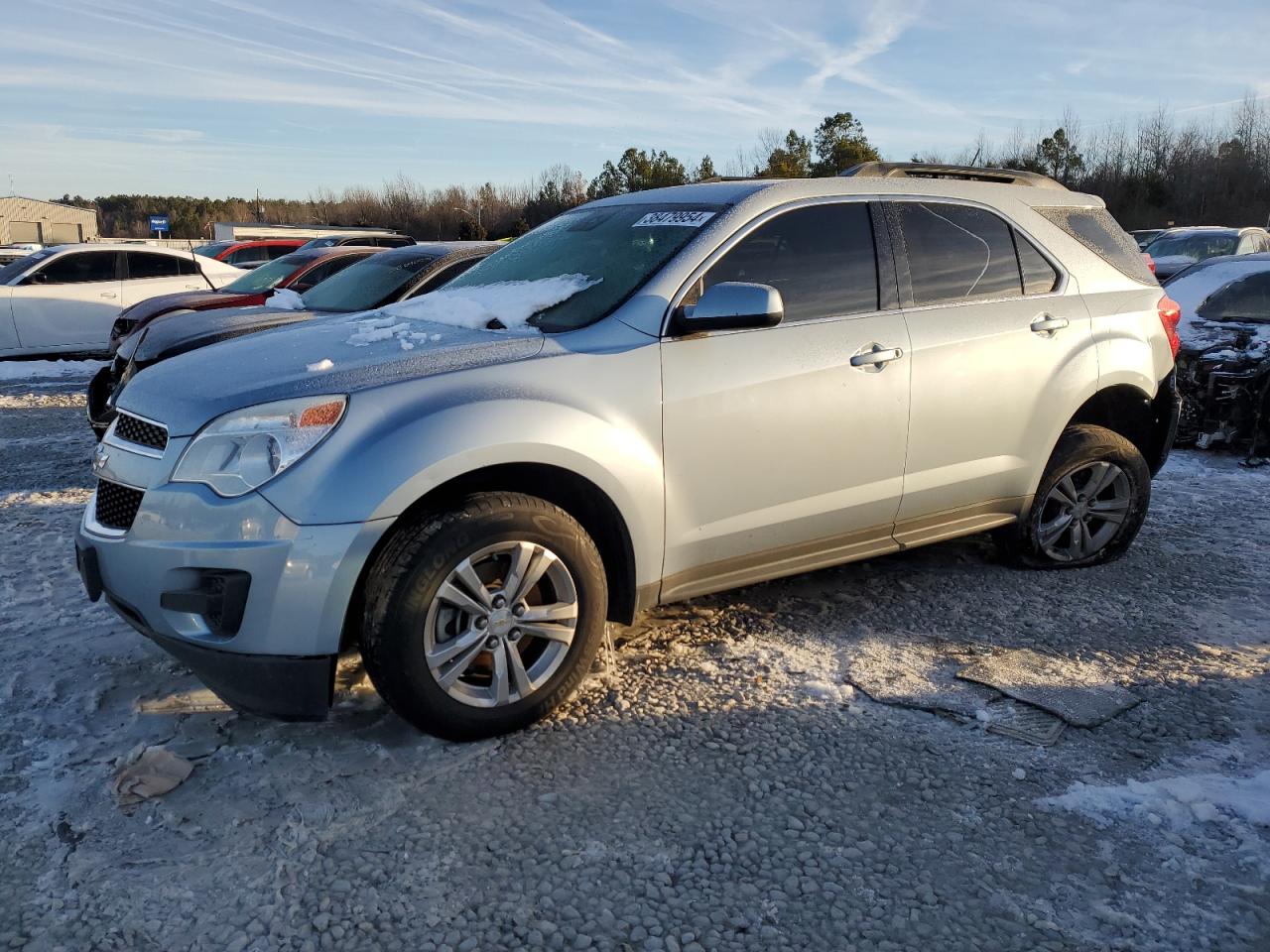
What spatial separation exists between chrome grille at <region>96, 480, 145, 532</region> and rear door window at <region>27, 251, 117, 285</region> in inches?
430

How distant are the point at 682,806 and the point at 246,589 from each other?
1.39m

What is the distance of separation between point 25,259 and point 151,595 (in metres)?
12.0

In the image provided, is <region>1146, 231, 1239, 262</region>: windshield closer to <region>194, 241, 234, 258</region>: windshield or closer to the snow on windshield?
the snow on windshield

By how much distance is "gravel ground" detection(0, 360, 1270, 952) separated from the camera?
237cm

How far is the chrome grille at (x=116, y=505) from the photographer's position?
3.02m

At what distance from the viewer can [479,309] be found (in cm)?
372

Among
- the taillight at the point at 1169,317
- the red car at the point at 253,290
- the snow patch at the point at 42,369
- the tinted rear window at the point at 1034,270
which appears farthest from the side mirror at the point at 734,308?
the snow patch at the point at 42,369

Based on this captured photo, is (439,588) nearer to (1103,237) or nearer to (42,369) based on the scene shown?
(1103,237)

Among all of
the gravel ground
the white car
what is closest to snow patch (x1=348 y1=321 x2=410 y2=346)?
the gravel ground

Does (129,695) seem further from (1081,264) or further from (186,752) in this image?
(1081,264)

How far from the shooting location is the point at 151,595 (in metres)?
2.89

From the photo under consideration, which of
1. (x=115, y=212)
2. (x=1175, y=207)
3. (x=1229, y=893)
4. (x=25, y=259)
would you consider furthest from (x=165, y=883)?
(x=115, y=212)

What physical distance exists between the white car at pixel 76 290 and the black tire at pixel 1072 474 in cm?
1153

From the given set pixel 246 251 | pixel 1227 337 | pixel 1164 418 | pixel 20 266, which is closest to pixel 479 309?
pixel 1164 418
